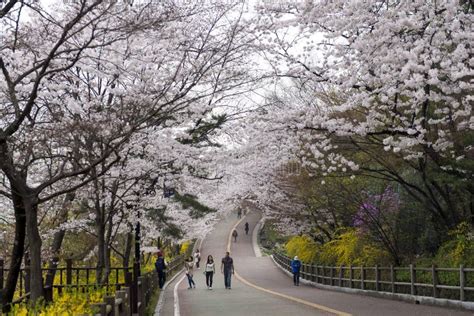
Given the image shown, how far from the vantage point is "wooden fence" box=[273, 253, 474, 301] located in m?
15.5

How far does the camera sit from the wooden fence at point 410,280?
609 inches

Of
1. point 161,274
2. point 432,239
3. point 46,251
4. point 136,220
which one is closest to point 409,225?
point 432,239

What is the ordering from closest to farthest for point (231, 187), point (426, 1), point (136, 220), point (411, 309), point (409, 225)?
point (426, 1) → point (411, 309) → point (136, 220) → point (409, 225) → point (231, 187)

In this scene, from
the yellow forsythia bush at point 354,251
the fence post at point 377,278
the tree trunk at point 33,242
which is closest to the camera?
the tree trunk at point 33,242

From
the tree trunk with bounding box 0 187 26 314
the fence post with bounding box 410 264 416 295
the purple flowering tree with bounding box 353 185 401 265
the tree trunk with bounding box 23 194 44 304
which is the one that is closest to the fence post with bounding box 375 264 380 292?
the purple flowering tree with bounding box 353 185 401 265

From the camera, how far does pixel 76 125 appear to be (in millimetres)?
9836

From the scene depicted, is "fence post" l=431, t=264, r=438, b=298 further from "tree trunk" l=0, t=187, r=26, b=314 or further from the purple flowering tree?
"tree trunk" l=0, t=187, r=26, b=314

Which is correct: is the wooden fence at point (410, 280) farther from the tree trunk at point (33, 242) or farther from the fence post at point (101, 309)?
the fence post at point (101, 309)

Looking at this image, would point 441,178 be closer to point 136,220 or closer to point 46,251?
point 136,220

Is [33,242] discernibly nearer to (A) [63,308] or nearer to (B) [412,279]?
(A) [63,308]

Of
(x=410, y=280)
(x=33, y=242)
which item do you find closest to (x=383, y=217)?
(x=410, y=280)

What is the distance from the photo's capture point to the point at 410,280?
61.7 ft

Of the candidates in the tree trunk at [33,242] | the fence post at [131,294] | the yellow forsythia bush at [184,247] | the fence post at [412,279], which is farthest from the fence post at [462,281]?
the yellow forsythia bush at [184,247]

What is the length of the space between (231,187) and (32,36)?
31563 millimetres
